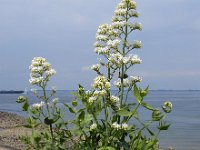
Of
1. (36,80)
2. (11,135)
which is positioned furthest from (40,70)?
(11,135)

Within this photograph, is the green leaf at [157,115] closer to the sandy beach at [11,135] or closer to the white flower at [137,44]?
the white flower at [137,44]

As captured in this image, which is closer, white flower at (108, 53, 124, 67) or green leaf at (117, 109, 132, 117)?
green leaf at (117, 109, 132, 117)

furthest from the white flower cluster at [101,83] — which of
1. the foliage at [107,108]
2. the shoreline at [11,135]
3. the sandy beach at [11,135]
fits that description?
the sandy beach at [11,135]

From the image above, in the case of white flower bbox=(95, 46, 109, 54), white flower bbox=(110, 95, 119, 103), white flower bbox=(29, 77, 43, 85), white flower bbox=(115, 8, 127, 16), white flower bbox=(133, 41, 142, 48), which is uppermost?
white flower bbox=(115, 8, 127, 16)

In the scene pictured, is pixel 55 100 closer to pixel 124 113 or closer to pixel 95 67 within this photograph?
pixel 95 67

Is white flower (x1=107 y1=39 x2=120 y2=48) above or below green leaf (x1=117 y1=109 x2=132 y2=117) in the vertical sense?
above

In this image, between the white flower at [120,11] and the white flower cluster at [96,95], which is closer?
the white flower cluster at [96,95]

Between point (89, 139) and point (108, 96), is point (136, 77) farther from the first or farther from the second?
point (89, 139)

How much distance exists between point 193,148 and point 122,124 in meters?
20.6

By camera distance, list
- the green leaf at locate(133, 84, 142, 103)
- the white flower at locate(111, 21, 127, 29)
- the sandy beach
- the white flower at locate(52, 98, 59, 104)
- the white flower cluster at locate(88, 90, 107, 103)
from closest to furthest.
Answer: the white flower cluster at locate(88, 90, 107, 103) < the green leaf at locate(133, 84, 142, 103) < the white flower at locate(111, 21, 127, 29) < the white flower at locate(52, 98, 59, 104) < the sandy beach

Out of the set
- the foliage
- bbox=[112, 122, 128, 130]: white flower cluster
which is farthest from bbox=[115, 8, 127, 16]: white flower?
bbox=[112, 122, 128, 130]: white flower cluster

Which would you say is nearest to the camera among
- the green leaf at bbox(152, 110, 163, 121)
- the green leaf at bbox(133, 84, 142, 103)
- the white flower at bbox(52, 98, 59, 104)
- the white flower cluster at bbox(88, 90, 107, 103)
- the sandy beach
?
Answer: the white flower cluster at bbox(88, 90, 107, 103)

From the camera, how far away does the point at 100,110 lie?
202 inches

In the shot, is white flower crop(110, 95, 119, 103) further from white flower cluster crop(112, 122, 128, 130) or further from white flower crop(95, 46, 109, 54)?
white flower crop(95, 46, 109, 54)
